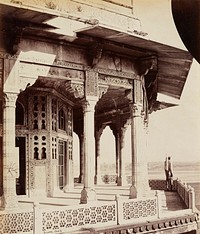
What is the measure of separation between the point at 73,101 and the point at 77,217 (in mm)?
4857

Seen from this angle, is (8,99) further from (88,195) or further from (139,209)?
(139,209)

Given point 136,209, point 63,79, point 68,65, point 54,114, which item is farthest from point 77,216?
point 54,114

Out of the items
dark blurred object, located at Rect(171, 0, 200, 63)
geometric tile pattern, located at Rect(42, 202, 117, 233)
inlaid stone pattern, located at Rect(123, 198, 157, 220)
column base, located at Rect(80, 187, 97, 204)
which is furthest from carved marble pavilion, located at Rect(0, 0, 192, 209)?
dark blurred object, located at Rect(171, 0, 200, 63)

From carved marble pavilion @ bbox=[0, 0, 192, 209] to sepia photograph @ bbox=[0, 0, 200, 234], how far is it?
2cm

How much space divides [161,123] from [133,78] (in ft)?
109

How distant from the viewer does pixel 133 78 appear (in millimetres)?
8117

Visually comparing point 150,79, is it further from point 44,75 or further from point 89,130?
point 44,75

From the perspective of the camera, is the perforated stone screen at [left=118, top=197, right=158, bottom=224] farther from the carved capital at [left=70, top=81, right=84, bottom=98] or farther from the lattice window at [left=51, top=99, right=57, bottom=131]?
the lattice window at [left=51, top=99, right=57, bottom=131]

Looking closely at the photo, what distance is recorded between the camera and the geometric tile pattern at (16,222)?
5.39m

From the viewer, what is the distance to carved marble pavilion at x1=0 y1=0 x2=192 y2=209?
247 inches

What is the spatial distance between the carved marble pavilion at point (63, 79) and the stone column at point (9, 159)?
0.02 metres

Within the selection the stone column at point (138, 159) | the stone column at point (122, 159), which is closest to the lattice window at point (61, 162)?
the stone column at point (138, 159)

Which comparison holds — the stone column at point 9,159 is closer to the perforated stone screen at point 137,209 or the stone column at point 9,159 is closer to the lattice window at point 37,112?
the perforated stone screen at point 137,209

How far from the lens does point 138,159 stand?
796cm
